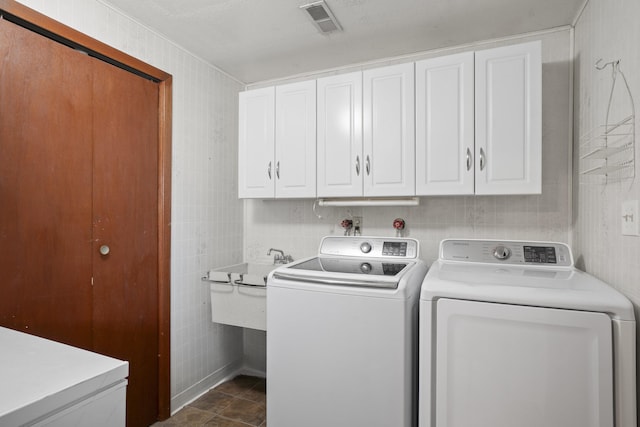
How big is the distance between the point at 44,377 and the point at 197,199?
1.74 metres

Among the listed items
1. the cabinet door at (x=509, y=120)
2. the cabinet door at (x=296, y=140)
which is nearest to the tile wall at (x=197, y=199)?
the cabinet door at (x=296, y=140)

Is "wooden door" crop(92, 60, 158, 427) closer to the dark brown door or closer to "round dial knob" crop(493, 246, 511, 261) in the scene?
the dark brown door

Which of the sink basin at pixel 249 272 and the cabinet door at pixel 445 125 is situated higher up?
the cabinet door at pixel 445 125

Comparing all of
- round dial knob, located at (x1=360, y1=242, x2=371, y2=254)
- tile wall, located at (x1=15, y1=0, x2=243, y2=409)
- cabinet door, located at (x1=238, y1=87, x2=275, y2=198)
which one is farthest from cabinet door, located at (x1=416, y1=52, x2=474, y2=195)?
tile wall, located at (x1=15, y1=0, x2=243, y2=409)

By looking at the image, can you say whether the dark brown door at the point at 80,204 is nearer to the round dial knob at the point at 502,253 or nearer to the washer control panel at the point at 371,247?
the washer control panel at the point at 371,247

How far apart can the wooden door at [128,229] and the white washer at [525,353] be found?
160cm

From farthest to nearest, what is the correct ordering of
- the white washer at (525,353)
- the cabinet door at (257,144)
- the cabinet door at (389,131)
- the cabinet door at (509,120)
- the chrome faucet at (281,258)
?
1. the chrome faucet at (281,258)
2. the cabinet door at (257,144)
3. the cabinet door at (389,131)
4. the cabinet door at (509,120)
5. the white washer at (525,353)

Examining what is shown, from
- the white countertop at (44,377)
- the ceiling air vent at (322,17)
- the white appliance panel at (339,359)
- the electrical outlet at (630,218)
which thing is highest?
the ceiling air vent at (322,17)

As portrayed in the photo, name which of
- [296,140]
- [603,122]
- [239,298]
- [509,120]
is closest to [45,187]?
[239,298]

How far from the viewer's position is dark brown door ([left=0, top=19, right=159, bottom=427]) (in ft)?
5.02

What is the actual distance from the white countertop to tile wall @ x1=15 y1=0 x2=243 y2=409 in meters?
1.34

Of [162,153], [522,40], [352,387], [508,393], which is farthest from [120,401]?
[522,40]

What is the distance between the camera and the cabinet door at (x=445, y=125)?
6.28 ft

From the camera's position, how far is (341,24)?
2.06m
